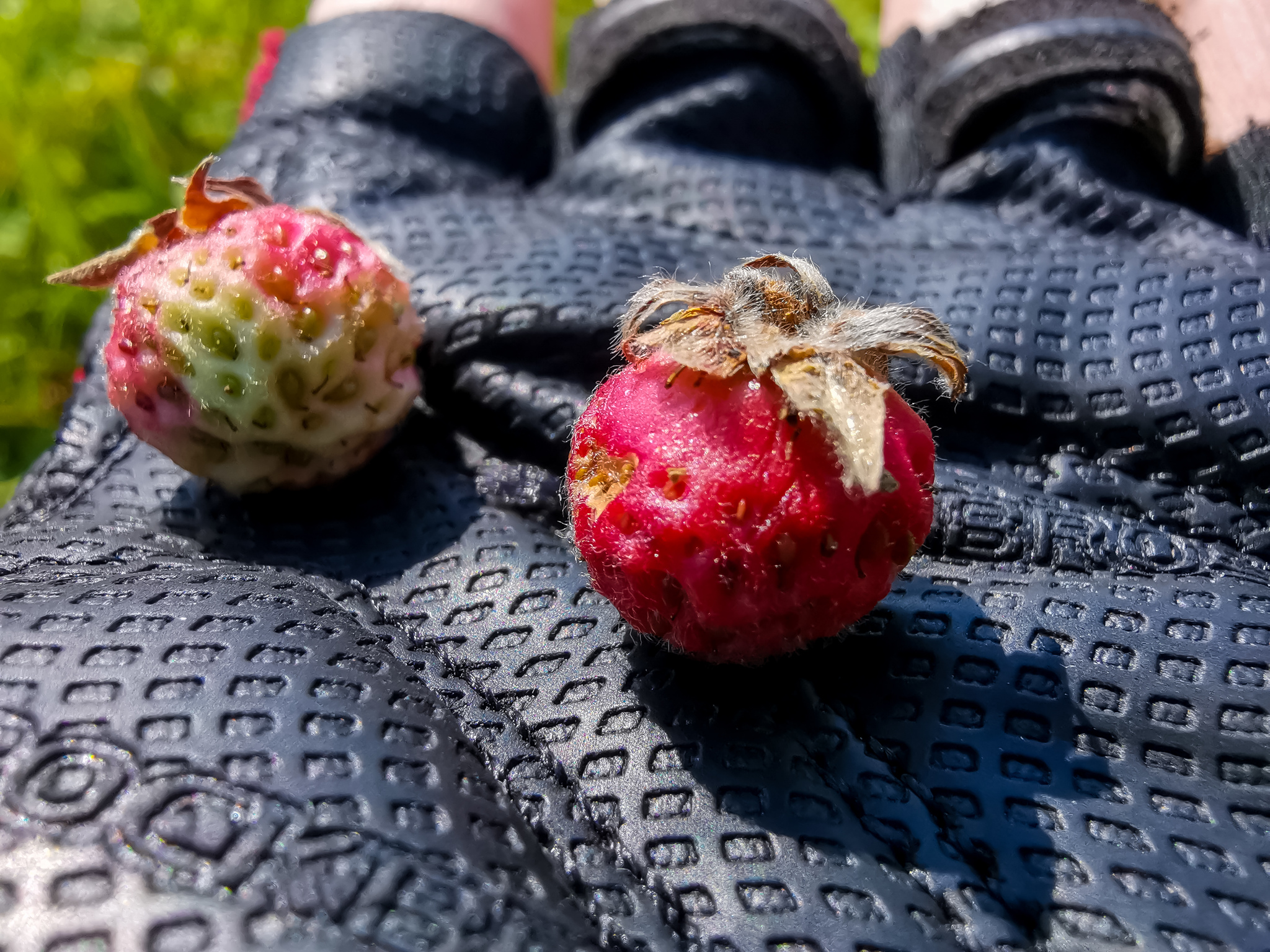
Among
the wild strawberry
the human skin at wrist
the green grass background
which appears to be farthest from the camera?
the green grass background

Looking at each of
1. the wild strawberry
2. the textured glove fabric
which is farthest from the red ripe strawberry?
the wild strawberry

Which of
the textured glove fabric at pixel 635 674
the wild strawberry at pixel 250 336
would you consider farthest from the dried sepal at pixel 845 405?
the wild strawberry at pixel 250 336

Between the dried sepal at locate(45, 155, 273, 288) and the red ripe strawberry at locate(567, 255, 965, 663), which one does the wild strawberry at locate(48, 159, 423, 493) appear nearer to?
the dried sepal at locate(45, 155, 273, 288)

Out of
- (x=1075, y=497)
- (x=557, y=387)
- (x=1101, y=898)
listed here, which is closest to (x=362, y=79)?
(x=557, y=387)

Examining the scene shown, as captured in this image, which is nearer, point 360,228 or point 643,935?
point 643,935

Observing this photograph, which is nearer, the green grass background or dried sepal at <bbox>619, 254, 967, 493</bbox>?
dried sepal at <bbox>619, 254, 967, 493</bbox>

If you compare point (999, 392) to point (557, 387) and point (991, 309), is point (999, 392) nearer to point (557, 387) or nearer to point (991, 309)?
point (991, 309)

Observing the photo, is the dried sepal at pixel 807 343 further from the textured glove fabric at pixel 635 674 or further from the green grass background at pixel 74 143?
the green grass background at pixel 74 143
